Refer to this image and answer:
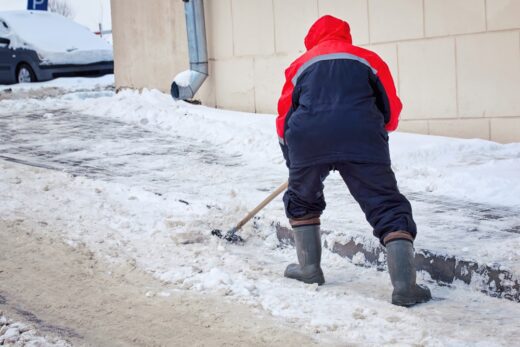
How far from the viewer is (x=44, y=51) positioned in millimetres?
15945

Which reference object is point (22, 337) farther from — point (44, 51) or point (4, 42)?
point (4, 42)

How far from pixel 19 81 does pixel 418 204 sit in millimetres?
11599

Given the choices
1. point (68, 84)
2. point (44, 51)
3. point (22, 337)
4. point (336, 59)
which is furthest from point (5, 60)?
point (22, 337)

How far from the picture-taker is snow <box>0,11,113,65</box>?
16.0 m

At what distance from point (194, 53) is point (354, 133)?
6728 millimetres

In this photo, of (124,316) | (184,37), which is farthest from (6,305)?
(184,37)

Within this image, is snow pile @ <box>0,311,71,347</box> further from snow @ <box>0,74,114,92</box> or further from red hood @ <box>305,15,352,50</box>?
snow @ <box>0,74,114,92</box>

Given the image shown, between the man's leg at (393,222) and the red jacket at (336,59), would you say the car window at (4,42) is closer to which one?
the red jacket at (336,59)

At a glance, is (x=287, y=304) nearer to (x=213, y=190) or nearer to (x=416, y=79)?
(x=213, y=190)

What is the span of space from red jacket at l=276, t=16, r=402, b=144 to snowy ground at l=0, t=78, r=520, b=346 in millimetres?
949

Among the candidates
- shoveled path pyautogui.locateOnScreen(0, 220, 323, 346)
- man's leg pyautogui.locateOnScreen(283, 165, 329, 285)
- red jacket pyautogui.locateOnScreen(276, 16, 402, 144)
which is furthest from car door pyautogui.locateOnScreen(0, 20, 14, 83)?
red jacket pyautogui.locateOnScreen(276, 16, 402, 144)

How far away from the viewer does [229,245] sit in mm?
5738

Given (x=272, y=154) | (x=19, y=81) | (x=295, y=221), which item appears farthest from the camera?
(x=19, y=81)

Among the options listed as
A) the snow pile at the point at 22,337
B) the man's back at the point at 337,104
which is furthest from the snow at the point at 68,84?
the snow pile at the point at 22,337
